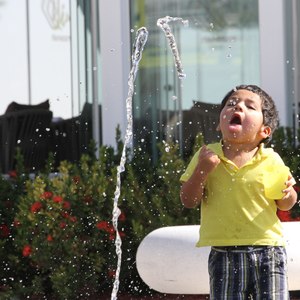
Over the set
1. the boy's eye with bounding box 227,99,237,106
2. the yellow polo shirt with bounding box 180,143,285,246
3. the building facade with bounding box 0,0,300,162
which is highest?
the building facade with bounding box 0,0,300,162

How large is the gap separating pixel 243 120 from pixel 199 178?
0.27 metres

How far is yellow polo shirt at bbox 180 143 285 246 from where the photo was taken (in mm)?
3580

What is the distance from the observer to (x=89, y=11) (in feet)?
25.1

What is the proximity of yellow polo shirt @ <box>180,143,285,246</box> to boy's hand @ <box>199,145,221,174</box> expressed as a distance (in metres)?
0.10

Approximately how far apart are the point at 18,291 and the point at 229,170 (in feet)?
8.71

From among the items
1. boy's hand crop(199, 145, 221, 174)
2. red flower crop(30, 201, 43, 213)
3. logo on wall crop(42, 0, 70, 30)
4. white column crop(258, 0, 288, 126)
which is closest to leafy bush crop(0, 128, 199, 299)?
red flower crop(30, 201, 43, 213)

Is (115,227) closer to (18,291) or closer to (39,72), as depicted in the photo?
(18,291)

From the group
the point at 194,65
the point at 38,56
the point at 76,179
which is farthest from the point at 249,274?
the point at 38,56

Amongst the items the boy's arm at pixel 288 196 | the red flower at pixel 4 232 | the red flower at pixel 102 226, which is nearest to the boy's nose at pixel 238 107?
the boy's arm at pixel 288 196

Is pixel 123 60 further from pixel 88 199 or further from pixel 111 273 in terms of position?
pixel 111 273

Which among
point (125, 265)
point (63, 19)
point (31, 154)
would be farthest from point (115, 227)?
point (63, 19)

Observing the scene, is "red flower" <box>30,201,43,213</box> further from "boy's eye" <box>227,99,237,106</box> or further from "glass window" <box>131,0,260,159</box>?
"boy's eye" <box>227,99,237,106</box>

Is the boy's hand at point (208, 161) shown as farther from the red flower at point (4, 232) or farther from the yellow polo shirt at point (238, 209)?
the red flower at point (4, 232)

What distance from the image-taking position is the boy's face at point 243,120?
3.60 meters
